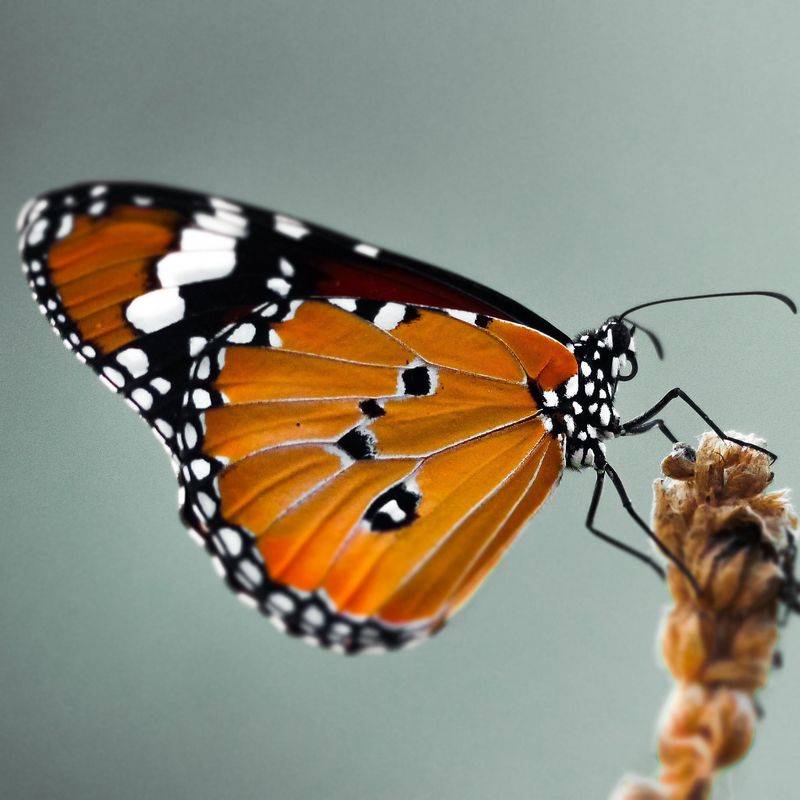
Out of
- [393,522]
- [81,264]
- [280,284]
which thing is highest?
[280,284]

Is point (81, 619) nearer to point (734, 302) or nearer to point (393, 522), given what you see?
point (393, 522)

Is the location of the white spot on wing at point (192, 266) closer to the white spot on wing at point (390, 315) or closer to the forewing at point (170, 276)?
the forewing at point (170, 276)

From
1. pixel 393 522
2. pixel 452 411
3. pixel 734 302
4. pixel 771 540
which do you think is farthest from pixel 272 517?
pixel 734 302

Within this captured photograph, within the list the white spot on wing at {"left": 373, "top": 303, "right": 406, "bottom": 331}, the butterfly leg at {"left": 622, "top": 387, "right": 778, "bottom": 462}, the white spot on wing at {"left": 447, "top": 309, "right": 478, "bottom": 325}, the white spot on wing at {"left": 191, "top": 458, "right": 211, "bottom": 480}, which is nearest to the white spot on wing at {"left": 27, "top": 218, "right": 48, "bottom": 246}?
the white spot on wing at {"left": 191, "top": 458, "right": 211, "bottom": 480}

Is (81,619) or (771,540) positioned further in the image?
(81,619)

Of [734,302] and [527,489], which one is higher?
[734,302]

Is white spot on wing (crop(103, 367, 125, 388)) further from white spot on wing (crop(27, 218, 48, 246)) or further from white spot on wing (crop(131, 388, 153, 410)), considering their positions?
white spot on wing (crop(27, 218, 48, 246))
